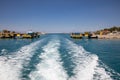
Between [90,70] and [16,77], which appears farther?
[90,70]

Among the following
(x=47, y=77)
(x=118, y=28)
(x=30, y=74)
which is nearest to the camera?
(x=47, y=77)

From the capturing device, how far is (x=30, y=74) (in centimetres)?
1502

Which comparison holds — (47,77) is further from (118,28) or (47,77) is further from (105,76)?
(118,28)

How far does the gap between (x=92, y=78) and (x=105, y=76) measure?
5.03 feet

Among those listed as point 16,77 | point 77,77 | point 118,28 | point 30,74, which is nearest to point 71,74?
point 77,77

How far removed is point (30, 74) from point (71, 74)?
360 centimetres

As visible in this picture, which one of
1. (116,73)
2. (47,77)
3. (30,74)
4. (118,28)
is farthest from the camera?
(118,28)

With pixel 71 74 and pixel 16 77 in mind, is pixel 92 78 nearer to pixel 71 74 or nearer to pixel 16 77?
pixel 71 74

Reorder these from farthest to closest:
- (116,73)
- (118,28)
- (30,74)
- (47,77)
Answer: (118,28), (116,73), (30,74), (47,77)

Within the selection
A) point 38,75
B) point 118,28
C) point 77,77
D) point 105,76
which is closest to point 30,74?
point 38,75

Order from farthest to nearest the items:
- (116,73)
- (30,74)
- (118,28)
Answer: (118,28) < (116,73) < (30,74)

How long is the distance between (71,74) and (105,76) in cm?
293

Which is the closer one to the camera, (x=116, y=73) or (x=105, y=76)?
(x=105, y=76)

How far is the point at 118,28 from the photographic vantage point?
149m
